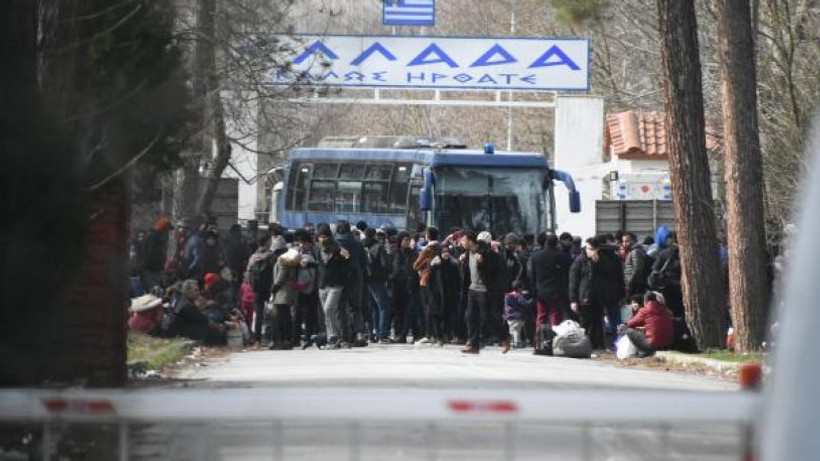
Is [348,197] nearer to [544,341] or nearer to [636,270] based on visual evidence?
[636,270]

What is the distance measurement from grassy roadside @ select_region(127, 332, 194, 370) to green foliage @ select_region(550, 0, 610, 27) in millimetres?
6611

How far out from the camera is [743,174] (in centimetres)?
2214

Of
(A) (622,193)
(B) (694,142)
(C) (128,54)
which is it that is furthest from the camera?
(A) (622,193)

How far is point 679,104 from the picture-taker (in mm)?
23016

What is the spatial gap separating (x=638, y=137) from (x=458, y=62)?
15897 millimetres

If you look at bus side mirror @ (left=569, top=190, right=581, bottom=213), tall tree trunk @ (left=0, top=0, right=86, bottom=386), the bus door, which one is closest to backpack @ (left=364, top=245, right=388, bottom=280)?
bus side mirror @ (left=569, top=190, right=581, bottom=213)

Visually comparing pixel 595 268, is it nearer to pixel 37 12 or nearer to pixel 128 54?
pixel 128 54

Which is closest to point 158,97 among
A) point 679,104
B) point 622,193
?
point 679,104

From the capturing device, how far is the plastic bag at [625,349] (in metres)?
22.4

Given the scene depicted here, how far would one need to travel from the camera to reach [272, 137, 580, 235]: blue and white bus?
32.1 m

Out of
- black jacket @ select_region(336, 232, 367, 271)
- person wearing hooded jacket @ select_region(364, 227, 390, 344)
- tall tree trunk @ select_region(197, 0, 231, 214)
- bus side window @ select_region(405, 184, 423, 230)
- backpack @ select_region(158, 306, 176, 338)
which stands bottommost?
backpack @ select_region(158, 306, 176, 338)

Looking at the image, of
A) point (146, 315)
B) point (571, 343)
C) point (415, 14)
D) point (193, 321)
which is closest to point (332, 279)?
point (193, 321)

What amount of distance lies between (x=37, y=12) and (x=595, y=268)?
14.9m

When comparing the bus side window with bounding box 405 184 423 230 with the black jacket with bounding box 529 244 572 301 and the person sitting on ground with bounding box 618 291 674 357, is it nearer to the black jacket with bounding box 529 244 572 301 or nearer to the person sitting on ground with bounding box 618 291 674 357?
the black jacket with bounding box 529 244 572 301
